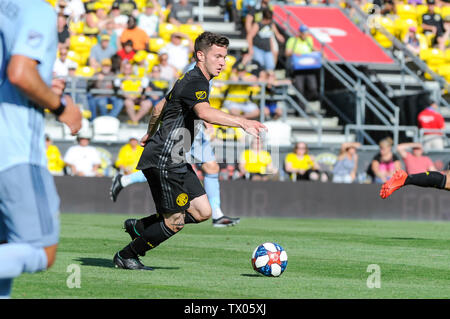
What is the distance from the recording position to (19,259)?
479 cm

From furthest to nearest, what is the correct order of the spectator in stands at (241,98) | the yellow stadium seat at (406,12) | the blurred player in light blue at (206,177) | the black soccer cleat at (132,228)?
the yellow stadium seat at (406,12)
the spectator in stands at (241,98)
the blurred player in light blue at (206,177)
the black soccer cleat at (132,228)

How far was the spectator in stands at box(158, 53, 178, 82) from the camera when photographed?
70.0ft

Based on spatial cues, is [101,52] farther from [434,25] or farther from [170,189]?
[170,189]

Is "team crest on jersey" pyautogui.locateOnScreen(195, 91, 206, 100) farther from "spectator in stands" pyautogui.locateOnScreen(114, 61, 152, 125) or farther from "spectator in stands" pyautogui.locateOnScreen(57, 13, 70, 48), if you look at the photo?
"spectator in stands" pyautogui.locateOnScreen(57, 13, 70, 48)

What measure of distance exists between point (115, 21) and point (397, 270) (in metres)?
15.1

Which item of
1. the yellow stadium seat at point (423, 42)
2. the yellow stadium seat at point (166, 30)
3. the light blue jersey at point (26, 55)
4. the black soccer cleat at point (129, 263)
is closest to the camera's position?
the light blue jersey at point (26, 55)

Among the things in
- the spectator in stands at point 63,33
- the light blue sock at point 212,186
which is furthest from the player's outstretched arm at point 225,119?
the spectator in stands at point 63,33

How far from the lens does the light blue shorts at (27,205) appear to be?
16.1 ft

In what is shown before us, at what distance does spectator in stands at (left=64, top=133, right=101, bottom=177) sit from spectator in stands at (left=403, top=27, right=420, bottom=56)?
35.5 feet

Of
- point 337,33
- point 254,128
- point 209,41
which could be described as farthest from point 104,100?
point 254,128

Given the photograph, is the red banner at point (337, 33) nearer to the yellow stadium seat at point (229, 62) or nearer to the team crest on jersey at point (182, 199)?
the yellow stadium seat at point (229, 62)

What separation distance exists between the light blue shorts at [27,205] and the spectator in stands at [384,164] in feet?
53.1

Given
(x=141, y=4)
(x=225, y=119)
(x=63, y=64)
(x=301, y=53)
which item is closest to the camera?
(x=225, y=119)

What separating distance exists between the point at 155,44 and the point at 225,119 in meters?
15.7
